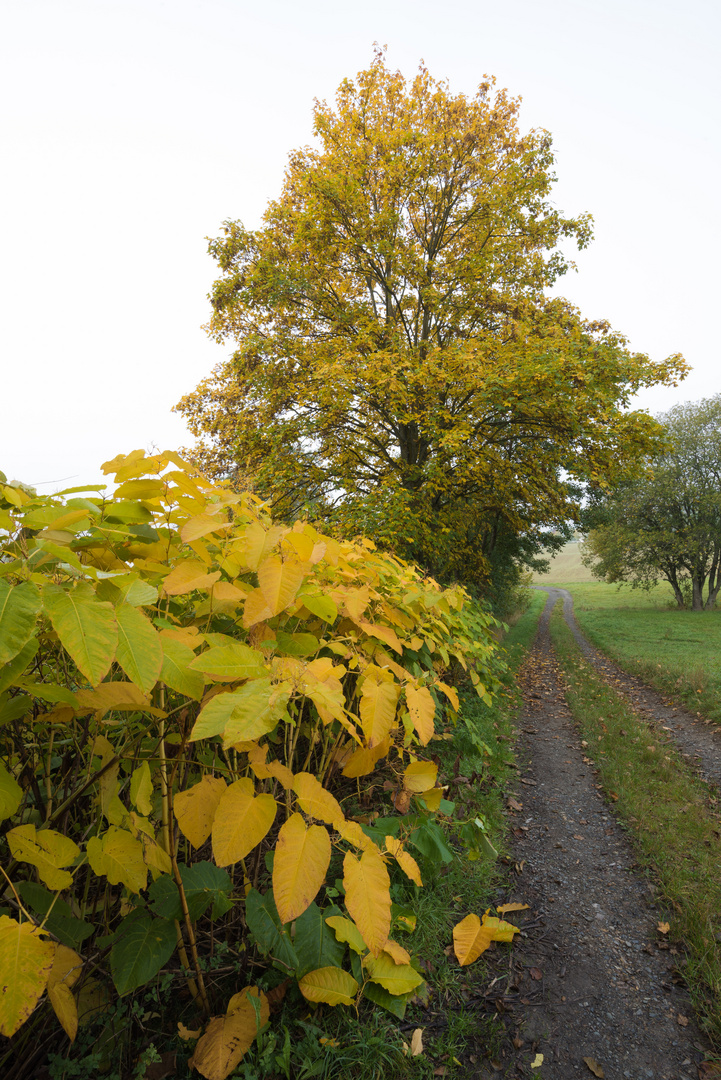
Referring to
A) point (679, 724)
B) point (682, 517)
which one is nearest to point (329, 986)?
point (679, 724)

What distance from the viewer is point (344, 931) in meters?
1.77

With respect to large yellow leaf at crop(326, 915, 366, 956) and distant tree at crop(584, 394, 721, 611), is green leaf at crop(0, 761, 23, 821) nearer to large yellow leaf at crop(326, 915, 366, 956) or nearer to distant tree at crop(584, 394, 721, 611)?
large yellow leaf at crop(326, 915, 366, 956)

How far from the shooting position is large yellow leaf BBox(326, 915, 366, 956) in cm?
176

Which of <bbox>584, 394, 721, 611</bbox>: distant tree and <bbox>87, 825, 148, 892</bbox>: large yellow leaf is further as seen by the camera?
<bbox>584, 394, 721, 611</bbox>: distant tree

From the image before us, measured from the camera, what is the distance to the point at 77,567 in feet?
3.08

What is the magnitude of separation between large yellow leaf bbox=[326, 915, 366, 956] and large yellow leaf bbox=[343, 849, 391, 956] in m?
0.74

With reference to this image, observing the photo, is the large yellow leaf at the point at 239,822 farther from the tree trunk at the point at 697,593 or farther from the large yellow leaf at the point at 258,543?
the tree trunk at the point at 697,593

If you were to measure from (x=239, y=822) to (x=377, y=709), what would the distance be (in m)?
0.47

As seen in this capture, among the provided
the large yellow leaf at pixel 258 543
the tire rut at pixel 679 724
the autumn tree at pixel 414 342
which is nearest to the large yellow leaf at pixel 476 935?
the large yellow leaf at pixel 258 543

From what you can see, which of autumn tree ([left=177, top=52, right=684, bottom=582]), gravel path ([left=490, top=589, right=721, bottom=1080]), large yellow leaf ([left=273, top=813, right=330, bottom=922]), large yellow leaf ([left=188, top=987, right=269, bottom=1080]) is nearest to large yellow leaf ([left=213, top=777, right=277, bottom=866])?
large yellow leaf ([left=273, top=813, right=330, bottom=922])

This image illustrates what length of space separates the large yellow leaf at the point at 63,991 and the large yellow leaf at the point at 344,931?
0.95m

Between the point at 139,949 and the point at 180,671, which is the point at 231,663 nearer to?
the point at 180,671

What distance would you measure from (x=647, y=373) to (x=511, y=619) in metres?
15.3

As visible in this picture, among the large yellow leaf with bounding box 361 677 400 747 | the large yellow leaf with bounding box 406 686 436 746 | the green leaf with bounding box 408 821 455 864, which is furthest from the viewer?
the green leaf with bounding box 408 821 455 864
